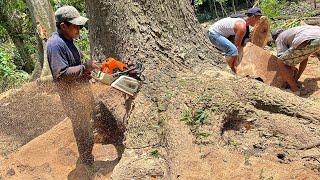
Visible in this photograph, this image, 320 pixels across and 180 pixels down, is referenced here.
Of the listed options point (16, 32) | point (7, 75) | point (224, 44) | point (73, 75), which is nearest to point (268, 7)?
point (224, 44)

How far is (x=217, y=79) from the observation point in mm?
4094

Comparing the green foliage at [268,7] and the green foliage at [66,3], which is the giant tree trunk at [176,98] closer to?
the green foliage at [268,7]

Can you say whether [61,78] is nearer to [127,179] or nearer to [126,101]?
[126,101]

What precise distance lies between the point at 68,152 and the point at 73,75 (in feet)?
3.75

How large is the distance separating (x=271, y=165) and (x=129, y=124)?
1332 mm

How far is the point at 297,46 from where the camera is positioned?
18.7ft

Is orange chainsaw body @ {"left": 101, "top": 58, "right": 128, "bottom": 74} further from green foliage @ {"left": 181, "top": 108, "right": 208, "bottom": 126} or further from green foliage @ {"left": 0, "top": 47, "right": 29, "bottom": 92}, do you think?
green foliage @ {"left": 0, "top": 47, "right": 29, "bottom": 92}

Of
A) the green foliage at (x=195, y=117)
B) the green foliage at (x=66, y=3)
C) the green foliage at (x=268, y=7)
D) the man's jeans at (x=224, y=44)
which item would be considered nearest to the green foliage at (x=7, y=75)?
the green foliage at (x=66, y=3)

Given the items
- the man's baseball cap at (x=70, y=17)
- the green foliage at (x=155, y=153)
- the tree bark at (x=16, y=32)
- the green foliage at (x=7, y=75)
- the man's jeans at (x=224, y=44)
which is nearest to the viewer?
the green foliage at (x=155, y=153)

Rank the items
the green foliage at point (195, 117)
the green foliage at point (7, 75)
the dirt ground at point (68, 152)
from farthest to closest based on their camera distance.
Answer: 1. the green foliage at point (7, 75)
2. the green foliage at point (195, 117)
3. the dirt ground at point (68, 152)

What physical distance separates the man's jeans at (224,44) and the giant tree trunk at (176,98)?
1.75 m

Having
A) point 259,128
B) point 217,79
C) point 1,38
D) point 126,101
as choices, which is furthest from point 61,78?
point 1,38

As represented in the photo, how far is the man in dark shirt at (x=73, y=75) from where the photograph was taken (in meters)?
4.01

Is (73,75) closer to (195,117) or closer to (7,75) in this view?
(195,117)
